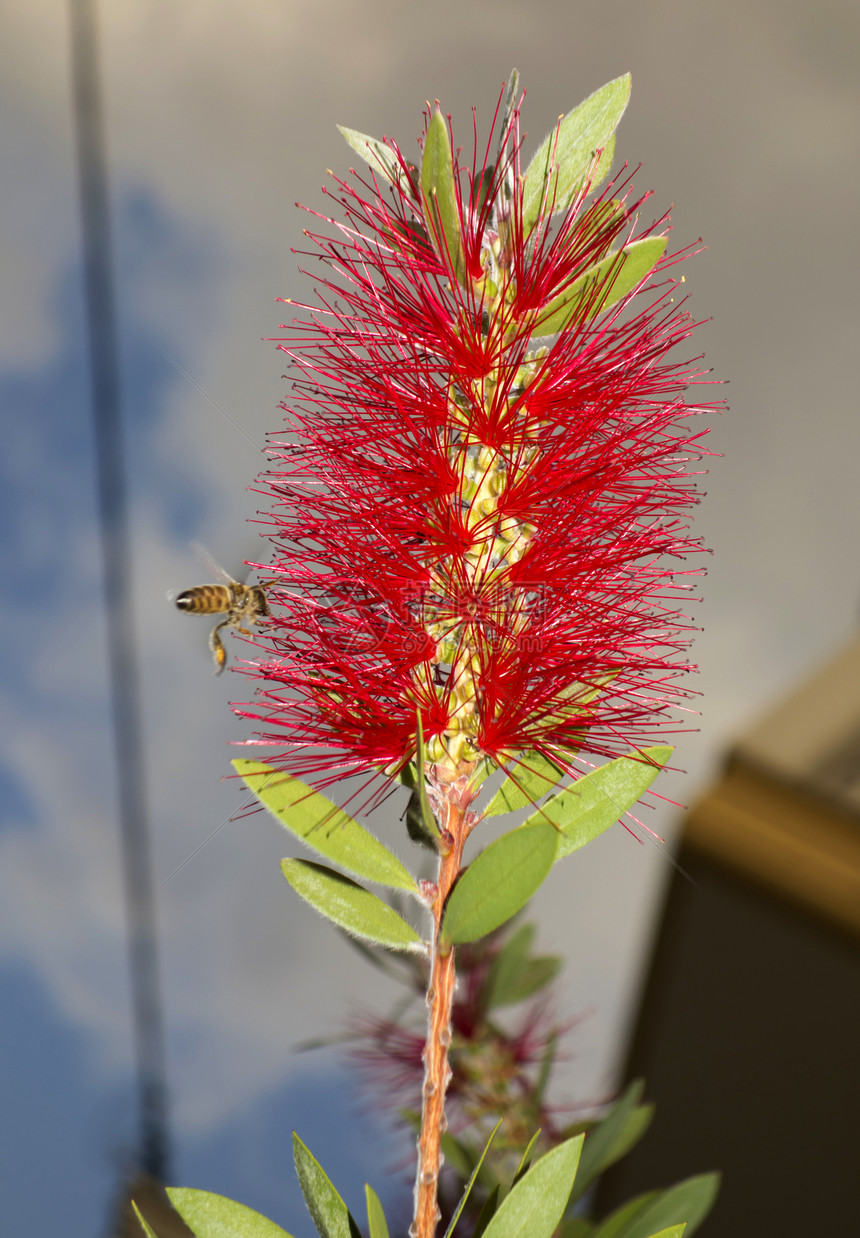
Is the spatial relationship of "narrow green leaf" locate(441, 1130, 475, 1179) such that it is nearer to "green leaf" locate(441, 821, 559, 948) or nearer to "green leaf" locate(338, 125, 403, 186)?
"green leaf" locate(441, 821, 559, 948)

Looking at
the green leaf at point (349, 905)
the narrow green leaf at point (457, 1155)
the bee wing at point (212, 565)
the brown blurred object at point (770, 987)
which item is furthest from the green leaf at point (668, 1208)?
the brown blurred object at point (770, 987)

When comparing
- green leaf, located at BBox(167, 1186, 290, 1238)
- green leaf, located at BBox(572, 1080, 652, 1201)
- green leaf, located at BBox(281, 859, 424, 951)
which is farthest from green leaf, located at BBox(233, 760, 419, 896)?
green leaf, located at BBox(572, 1080, 652, 1201)

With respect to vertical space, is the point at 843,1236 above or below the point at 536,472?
below

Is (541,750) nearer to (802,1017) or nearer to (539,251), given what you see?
(539,251)

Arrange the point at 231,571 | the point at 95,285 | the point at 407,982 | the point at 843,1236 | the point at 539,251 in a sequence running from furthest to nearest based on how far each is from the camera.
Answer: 1. the point at 843,1236
2. the point at 95,285
3. the point at 407,982
4. the point at 231,571
5. the point at 539,251

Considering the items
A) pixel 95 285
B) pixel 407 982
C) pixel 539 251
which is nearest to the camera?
pixel 539 251

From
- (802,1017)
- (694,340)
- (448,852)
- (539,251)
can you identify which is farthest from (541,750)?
(802,1017)
